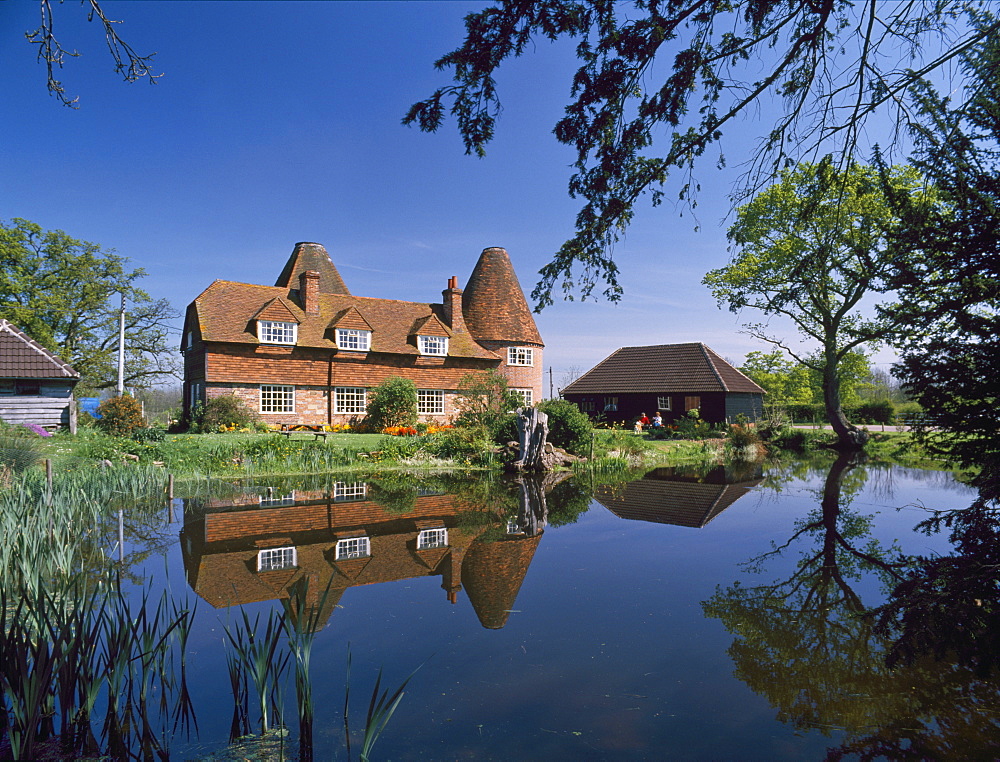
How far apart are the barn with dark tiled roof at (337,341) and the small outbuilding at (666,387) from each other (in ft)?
16.5

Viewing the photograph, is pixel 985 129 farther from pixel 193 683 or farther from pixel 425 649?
pixel 193 683

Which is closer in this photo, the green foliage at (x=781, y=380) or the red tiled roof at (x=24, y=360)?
the red tiled roof at (x=24, y=360)

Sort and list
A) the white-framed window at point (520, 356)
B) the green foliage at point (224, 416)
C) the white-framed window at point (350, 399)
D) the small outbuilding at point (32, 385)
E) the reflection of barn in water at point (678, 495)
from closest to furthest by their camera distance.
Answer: the reflection of barn in water at point (678, 495), the small outbuilding at point (32, 385), the green foliage at point (224, 416), the white-framed window at point (350, 399), the white-framed window at point (520, 356)

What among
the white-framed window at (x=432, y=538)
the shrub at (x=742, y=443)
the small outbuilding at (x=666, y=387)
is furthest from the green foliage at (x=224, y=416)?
the shrub at (x=742, y=443)

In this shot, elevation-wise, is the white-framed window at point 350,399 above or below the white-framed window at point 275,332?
below

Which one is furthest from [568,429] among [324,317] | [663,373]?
[663,373]

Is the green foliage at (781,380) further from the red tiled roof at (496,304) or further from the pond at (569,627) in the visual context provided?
the pond at (569,627)

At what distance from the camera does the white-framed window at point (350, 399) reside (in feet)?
92.9

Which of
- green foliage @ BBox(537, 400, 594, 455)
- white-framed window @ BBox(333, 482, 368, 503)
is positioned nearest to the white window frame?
green foliage @ BBox(537, 400, 594, 455)

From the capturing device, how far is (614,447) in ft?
71.1

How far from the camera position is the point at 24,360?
19.9m

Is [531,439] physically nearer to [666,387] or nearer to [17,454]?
[17,454]

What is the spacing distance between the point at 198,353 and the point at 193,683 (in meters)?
24.9

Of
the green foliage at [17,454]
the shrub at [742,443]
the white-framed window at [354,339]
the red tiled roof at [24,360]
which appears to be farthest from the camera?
the white-framed window at [354,339]
